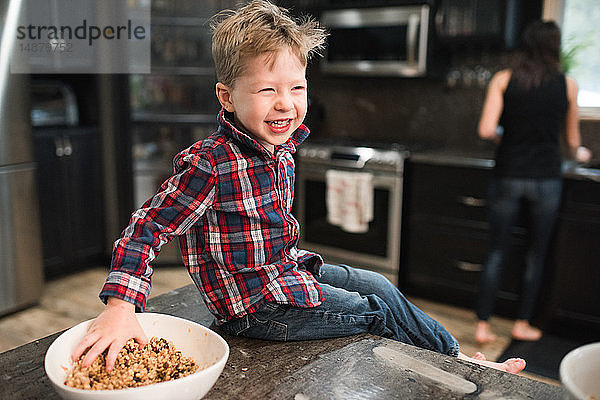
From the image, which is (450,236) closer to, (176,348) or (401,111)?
(401,111)

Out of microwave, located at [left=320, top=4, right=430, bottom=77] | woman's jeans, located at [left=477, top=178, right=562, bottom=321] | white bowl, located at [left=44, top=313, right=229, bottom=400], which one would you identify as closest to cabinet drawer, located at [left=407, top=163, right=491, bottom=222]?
woman's jeans, located at [left=477, top=178, right=562, bottom=321]

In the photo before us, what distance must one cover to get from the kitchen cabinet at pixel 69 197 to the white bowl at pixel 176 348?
259 cm

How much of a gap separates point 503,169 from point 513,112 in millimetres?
270

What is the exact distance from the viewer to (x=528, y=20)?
10.7 ft

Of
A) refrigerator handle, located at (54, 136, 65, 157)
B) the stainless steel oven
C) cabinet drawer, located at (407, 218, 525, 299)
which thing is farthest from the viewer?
refrigerator handle, located at (54, 136, 65, 157)

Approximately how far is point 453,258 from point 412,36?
4.20 ft

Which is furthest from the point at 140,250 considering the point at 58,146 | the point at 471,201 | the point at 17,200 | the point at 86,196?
the point at 86,196

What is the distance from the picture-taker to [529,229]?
2.88 m

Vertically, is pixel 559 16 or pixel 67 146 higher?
pixel 559 16

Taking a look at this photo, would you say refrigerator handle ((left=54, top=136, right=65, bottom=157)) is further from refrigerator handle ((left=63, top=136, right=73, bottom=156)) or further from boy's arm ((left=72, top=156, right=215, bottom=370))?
boy's arm ((left=72, top=156, right=215, bottom=370))

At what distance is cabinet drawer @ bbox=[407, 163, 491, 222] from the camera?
9.86 feet

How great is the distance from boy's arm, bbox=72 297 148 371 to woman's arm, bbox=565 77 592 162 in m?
2.31

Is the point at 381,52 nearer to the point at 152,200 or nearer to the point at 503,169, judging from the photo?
the point at 503,169

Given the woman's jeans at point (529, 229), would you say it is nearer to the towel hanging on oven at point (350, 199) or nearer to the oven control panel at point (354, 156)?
the oven control panel at point (354, 156)
